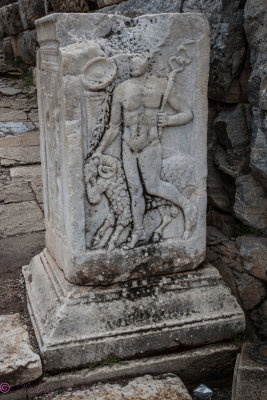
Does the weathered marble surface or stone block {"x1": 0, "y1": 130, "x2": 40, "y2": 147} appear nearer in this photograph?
the weathered marble surface

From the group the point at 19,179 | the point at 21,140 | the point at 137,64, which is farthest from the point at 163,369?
the point at 21,140

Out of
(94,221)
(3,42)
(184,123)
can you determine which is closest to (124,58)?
(184,123)

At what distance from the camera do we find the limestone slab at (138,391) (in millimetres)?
2273

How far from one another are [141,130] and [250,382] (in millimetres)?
1260

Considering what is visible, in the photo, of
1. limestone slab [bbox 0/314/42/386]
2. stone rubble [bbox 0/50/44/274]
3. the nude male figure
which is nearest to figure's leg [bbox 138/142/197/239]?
the nude male figure

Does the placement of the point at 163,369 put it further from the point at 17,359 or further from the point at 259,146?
the point at 259,146

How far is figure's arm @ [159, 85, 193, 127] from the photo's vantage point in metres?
2.44

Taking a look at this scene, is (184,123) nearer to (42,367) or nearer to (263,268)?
(263,268)

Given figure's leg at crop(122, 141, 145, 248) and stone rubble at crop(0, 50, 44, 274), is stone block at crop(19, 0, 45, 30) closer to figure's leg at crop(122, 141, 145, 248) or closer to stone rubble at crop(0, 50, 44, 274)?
stone rubble at crop(0, 50, 44, 274)

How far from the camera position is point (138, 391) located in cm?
231

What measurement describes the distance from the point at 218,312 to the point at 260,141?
0.90 metres

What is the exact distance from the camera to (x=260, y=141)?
2.59 metres

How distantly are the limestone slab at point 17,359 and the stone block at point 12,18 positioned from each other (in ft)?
25.7

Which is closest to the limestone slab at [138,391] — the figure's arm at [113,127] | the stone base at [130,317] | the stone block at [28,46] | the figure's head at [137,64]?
the stone base at [130,317]
